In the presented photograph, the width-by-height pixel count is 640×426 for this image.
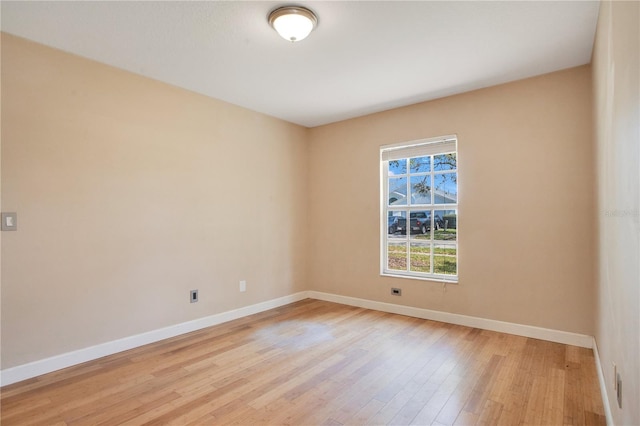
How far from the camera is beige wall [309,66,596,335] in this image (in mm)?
3031

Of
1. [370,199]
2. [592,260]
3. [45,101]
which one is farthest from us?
[370,199]

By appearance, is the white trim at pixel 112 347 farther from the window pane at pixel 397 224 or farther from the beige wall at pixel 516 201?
the window pane at pixel 397 224

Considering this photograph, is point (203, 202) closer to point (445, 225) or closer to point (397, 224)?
point (397, 224)

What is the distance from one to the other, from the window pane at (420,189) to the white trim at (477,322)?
52.8 inches

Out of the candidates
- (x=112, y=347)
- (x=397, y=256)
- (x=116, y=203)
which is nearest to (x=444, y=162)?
(x=397, y=256)

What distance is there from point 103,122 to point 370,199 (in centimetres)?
312

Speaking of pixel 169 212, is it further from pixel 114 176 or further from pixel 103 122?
pixel 103 122

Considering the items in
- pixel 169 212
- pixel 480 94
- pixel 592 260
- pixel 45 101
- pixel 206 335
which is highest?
pixel 480 94

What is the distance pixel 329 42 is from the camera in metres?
2.61

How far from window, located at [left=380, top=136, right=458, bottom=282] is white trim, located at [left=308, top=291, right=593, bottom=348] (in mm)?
418

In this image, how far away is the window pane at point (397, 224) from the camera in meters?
4.27

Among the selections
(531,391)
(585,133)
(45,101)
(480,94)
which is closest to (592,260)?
(585,133)

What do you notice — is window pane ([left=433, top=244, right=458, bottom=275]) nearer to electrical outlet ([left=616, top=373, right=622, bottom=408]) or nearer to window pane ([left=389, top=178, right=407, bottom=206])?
window pane ([left=389, top=178, right=407, bottom=206])

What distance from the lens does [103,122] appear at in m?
2.94
